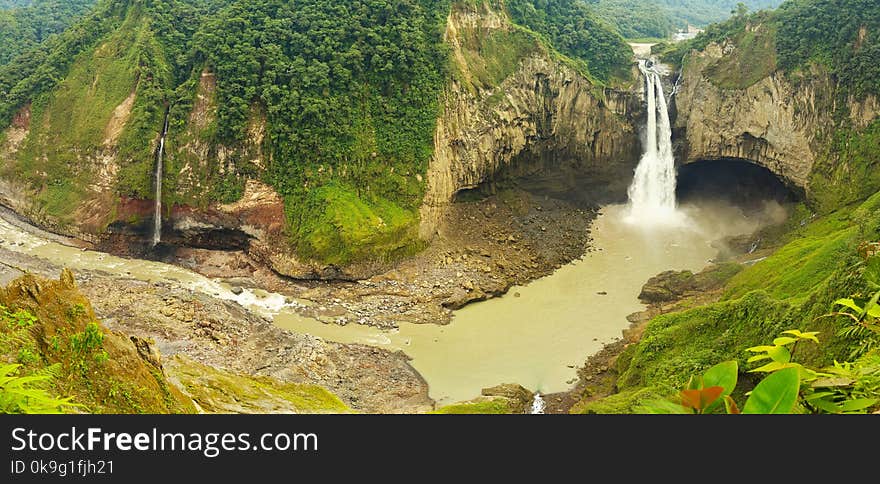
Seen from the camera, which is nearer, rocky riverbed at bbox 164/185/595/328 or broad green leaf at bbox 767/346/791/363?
broad green leaf at bbox 767/346/791/363

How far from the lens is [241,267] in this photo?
32469mm

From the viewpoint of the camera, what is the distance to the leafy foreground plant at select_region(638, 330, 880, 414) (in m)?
3.10

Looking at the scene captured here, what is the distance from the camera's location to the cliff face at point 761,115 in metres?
34.7

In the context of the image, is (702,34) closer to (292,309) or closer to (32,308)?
(292,309)

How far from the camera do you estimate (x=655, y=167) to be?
41000 mm

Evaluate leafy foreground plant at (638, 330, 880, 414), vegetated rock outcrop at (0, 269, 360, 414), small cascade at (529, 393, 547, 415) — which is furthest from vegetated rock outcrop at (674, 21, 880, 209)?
leafy foreground plant at (638, 330, 880, 414)

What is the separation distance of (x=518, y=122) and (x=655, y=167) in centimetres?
913

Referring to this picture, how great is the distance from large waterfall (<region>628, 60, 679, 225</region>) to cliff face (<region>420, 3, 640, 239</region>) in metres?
0.82

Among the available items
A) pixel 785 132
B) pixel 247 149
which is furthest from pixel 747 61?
pixel 247 149

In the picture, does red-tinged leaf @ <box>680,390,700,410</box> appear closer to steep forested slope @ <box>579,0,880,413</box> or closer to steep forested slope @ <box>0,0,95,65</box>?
steep forested slope @ <box>579,0,880,413</box>

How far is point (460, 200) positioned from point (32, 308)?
87.6 ft

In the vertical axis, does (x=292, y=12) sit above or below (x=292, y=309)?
above
